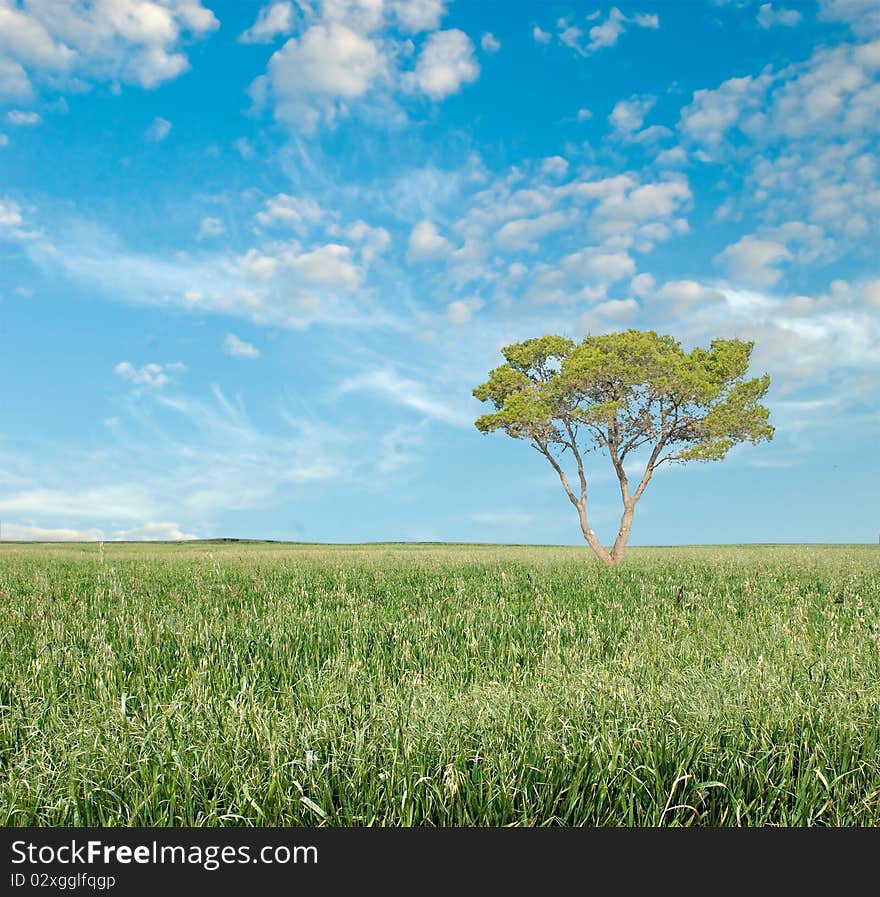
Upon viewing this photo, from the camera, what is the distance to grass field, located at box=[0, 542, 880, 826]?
11.2ft

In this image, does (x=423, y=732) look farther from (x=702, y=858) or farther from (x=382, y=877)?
(x=702, y=858)

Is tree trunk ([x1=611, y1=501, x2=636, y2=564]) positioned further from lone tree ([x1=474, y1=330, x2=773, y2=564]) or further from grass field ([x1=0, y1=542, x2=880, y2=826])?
grass field ([x1=0, y1=542, x2=880, y2=826])

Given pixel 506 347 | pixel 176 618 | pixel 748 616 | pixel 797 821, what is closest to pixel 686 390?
pixel 506 347

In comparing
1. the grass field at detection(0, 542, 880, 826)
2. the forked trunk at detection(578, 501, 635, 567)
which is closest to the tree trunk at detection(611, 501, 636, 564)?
the forked trunk at detection(578, 501, 635, 567)

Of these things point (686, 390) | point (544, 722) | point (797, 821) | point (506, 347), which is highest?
point (506, 347)

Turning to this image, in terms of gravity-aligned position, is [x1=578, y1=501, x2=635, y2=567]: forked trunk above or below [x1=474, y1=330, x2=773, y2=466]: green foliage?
below

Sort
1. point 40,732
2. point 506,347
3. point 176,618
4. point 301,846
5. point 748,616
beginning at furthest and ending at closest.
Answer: point 506,347 < point 748,616 < point 176,618 < point 40,732 < point 301,846

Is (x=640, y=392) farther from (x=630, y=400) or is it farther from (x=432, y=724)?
(x=432, y=724)

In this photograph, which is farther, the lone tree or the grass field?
the lone tree

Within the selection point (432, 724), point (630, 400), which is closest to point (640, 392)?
point (630, 400)

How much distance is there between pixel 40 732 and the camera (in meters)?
4.35

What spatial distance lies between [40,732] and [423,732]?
2657mm

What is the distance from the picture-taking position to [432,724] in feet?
13.1

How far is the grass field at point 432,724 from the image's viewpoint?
3.41 metres
